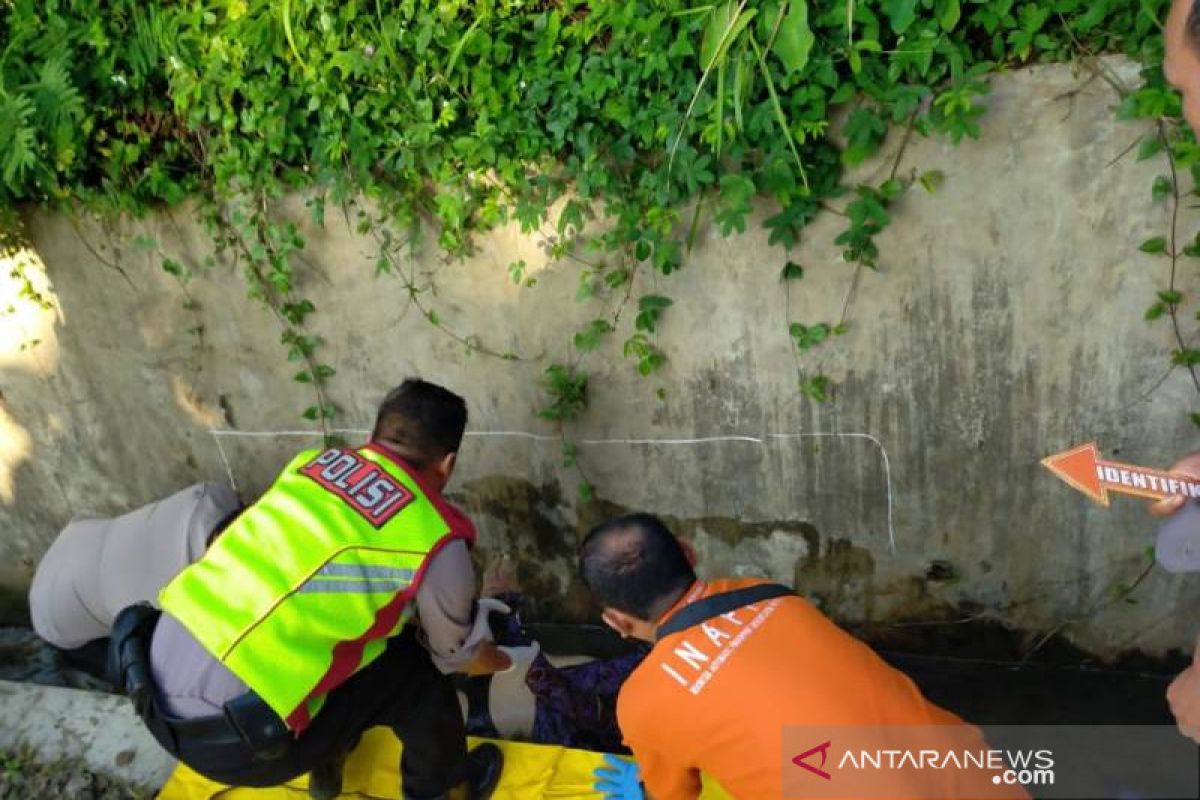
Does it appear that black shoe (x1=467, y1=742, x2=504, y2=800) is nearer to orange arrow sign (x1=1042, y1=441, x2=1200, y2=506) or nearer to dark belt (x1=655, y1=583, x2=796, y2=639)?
dark belt (x1=655, y1=583, x2=796, y2=639)

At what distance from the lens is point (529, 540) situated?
3.38m

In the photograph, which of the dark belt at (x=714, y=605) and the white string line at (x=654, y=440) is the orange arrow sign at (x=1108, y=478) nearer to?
the dark belt at (x=714, y=605)

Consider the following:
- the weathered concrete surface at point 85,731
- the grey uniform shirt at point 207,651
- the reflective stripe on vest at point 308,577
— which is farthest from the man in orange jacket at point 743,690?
the weathered concrete surface at point 85,731

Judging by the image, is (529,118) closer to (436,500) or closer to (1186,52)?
(436,500)

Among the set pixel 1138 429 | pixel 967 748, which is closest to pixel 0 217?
pixel 967 748

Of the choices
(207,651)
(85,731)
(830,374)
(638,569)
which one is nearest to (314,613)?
(207,651)

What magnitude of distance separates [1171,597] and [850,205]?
169cm

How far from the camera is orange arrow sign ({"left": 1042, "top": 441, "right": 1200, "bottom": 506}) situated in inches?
56.3

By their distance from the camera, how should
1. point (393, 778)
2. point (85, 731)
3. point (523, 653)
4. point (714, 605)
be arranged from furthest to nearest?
point (85, 731)
point (523, 653)
point (393, 778)
point (714, 605)

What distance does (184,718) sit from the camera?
204 cm

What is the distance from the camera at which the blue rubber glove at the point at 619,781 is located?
2.39 m

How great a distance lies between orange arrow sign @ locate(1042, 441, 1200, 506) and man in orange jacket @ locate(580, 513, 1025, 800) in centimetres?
56

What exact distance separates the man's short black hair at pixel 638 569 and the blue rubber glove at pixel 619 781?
760mm

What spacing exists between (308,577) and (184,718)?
0.54 m
